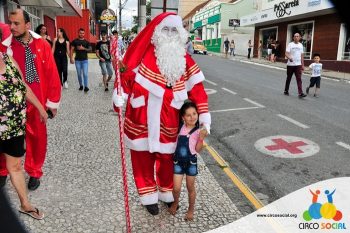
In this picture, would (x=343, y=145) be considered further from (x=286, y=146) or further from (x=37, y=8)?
(x=37, y=8)

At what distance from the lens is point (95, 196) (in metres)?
3.60

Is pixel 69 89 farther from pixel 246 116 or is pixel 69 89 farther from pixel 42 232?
pixel 42 232

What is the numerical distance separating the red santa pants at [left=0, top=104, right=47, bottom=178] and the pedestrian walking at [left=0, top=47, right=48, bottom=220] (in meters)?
0.52

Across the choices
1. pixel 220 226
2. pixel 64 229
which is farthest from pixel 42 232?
pixel 220 226

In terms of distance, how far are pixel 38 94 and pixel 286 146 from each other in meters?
3.74

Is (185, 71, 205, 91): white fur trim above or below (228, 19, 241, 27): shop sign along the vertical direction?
below

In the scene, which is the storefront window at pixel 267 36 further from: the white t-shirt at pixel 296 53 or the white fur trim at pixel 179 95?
the white fur trim at pixel 179 95

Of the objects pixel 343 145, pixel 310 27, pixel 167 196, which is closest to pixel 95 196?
pixel 167 196

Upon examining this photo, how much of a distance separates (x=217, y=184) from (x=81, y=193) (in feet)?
4.90

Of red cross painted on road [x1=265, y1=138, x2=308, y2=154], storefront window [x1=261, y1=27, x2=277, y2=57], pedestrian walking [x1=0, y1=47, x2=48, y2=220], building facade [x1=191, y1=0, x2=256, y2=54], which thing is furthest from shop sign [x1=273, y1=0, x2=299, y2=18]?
pedestrian walking [x1=0, y1=47, x2=48, y2=220]

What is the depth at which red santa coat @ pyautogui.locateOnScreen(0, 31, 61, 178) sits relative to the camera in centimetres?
367

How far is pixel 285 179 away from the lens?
4.32 meters

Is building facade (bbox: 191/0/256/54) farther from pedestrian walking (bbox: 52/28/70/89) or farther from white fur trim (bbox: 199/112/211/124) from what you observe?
white fur trim (bbox: 199/112/211/124)

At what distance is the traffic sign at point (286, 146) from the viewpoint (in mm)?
5262
